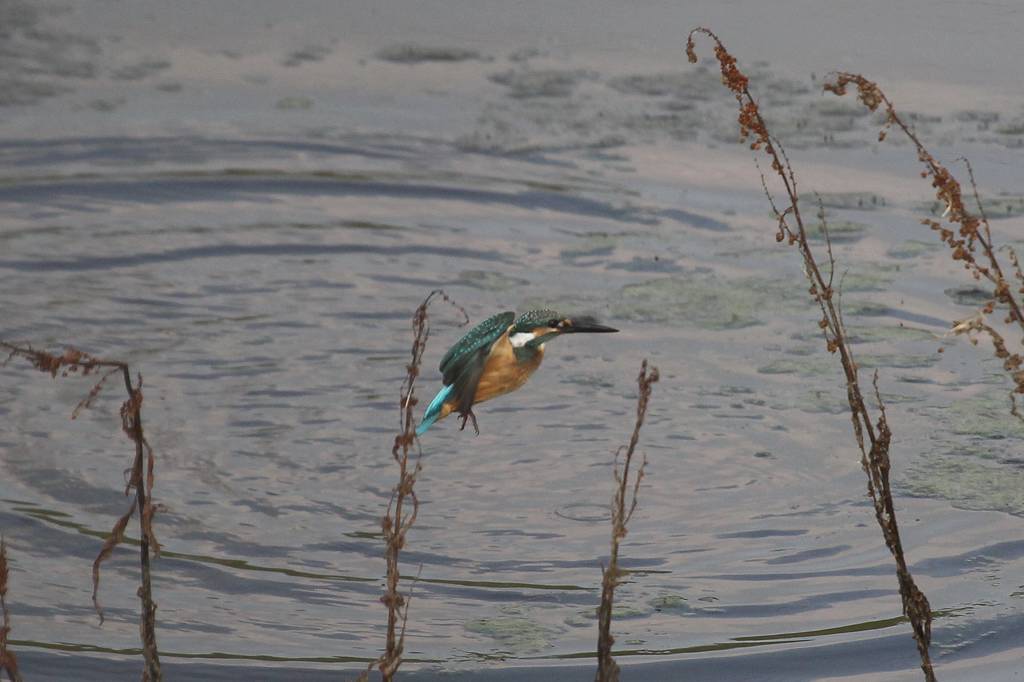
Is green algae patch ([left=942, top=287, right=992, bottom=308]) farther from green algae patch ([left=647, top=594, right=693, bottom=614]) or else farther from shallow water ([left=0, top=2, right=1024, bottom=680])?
green algae patch ([left=647, top=594, right=693, bottom=614])

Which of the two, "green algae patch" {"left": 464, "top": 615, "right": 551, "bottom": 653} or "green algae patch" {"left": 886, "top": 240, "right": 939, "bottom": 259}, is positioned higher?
"green algae patch" {"left": 886, "top": 240, "right": 939, "bottom": 259}

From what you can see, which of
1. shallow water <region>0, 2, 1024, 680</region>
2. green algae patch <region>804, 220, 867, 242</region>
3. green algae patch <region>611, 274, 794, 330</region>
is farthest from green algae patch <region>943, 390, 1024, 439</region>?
green algae patch <region>804, 220, 867, 242</region>

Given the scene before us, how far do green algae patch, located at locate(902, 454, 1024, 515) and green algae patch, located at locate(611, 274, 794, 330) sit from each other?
145cm

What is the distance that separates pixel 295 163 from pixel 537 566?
4484 mm

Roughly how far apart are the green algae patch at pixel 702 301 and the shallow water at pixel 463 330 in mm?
20

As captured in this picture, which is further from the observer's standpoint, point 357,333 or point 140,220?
point 140,220

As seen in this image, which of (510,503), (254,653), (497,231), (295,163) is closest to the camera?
(254,653)

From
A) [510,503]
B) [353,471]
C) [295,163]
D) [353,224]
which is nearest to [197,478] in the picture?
[353,471]

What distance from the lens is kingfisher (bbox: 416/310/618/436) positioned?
10.0 ft

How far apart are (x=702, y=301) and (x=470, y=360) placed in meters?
4.75

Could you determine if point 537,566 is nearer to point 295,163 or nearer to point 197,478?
point 197,478

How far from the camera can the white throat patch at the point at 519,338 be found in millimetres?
3074

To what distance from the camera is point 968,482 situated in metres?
6.07

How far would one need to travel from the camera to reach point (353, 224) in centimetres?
882
